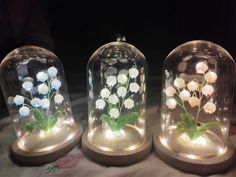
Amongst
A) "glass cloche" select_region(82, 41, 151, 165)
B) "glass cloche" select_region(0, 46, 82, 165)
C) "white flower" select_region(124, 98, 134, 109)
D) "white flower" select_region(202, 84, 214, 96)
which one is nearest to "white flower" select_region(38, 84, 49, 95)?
"glass cloche" select_region(0, 46, 82, 165)

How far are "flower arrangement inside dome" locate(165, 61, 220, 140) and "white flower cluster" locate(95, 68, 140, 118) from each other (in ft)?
0.38

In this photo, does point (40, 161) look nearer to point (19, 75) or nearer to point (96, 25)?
point (19, 75)

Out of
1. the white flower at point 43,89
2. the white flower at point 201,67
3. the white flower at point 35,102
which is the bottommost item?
the white flower at point 35,102

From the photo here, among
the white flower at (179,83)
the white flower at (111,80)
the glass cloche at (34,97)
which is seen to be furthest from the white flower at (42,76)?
the white flower at (179,83)

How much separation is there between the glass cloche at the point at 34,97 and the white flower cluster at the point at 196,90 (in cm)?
33

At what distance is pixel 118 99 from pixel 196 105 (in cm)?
24

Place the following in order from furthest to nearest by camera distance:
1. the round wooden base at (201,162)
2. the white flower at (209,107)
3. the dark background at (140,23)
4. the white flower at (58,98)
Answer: the dark background at (140,23)
the white flower at (58,98)
the white flower at (209,107)
the round wooden base at (201,162)

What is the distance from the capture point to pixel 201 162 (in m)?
0.90

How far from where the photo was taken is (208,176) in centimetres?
89

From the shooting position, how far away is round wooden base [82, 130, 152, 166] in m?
0.94

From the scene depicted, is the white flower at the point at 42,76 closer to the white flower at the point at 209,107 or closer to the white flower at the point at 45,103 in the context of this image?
the white flower at the point at 45,103

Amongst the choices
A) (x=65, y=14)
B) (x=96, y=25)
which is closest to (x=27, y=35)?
(x=65, y=14)

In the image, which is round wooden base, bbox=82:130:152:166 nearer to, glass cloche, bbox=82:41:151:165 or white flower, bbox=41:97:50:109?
glass cloche, bbox=82:41:151:165

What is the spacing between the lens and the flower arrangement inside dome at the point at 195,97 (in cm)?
99
